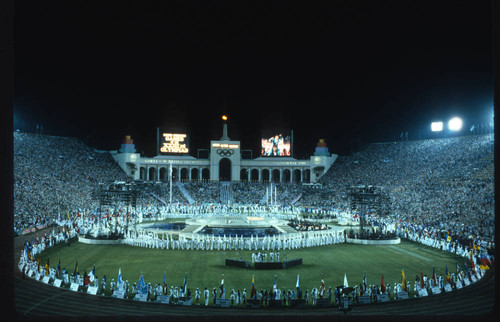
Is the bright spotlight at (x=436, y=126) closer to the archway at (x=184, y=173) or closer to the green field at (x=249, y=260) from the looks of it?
the green field at (x=249, y=260)

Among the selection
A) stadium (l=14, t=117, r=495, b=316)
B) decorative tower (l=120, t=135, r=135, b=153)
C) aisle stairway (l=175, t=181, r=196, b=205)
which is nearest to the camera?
stadium (l=14, t=117, r=495, b=316)

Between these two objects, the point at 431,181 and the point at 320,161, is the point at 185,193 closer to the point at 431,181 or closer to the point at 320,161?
the point at 320,161

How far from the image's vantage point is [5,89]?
545 centimetres

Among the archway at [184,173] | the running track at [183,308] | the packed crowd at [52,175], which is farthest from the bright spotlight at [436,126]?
the packed crowd at [52,175]

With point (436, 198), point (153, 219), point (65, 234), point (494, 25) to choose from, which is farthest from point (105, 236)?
point (436, 198)

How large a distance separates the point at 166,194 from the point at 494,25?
63298 millimetres

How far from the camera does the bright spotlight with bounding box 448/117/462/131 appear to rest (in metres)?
64.9

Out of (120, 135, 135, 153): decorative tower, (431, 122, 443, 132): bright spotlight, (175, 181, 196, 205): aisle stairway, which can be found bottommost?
(175, 181, 196, 205): aisle stairway

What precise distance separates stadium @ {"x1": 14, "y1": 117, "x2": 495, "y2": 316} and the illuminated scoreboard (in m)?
1.64

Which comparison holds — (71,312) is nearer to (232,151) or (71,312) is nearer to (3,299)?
(3,299)

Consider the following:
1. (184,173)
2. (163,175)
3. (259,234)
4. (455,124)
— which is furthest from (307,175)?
(259,234)

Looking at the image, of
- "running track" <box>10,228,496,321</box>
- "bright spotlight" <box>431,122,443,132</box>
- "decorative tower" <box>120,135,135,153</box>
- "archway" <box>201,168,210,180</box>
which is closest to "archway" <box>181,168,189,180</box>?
"archway" <box>201,168,210,180</box>

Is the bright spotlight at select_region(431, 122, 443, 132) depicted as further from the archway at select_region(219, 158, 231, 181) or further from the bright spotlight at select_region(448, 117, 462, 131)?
the archway at select_region(219, 158, 231, 181)

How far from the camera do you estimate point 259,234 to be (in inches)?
1421
